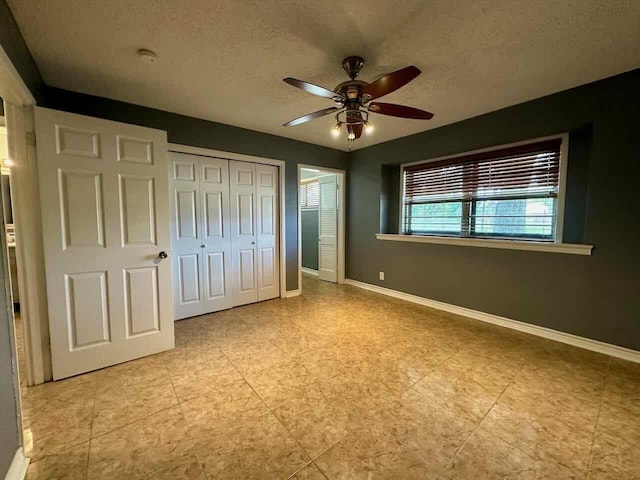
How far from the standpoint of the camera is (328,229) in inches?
206

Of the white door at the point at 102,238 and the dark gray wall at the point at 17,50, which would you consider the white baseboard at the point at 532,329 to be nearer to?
the white door at the point at 102,238

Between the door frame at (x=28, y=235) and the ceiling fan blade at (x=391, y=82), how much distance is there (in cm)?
229

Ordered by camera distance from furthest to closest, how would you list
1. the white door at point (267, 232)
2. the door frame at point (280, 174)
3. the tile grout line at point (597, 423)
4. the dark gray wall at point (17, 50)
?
the white door at point (267, 232) → the door frame at point (280, 174) → the dark gray wall at point (17, 50) → the tile grout line at point (597, 423)

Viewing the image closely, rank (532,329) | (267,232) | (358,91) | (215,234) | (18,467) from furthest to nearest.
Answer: (267,232) → (215,234) → (532,329) → (358,91) → (18,467)

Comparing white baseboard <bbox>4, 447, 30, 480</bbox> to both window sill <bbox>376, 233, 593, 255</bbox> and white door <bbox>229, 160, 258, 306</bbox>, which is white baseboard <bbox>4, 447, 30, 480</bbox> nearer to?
white door <bbox>229, 160, 258, 306</bbox>

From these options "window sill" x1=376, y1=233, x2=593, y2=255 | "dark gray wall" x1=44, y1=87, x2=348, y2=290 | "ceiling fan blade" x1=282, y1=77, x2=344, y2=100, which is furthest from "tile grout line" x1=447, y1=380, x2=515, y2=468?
"dark gray wall" x1=44, y1=87, x2=348, y2=290

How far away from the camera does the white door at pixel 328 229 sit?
16.6 feet

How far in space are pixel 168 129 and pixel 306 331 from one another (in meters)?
2.73

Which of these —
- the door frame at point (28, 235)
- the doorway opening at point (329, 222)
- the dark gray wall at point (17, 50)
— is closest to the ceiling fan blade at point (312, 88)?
the dark gray wall at point (17, 50)

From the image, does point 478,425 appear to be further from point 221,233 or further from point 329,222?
point 329,222

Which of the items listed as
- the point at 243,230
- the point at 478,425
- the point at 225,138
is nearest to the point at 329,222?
the point at 243,230

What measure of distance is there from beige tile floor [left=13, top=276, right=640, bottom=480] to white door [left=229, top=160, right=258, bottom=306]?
1.07 m

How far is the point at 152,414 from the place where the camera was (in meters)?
1.75

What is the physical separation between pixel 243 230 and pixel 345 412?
8.74 ft
